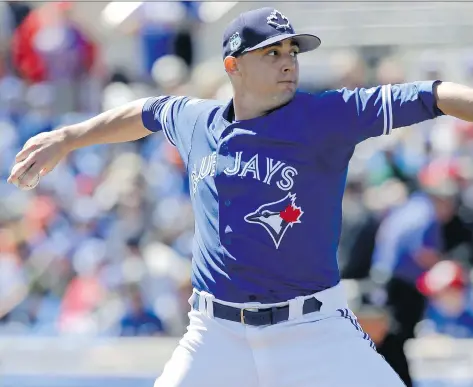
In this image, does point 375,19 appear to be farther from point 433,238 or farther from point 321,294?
point 321,294

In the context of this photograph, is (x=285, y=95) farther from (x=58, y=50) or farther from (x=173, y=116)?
(x=58, y=50)

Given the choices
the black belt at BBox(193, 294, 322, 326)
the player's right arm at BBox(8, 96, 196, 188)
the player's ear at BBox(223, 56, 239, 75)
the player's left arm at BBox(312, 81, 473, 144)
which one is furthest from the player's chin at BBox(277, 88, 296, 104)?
the black belt at BBox(193, 294, 322, 326)

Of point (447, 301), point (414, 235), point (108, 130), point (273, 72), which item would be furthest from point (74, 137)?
point (447, 301)

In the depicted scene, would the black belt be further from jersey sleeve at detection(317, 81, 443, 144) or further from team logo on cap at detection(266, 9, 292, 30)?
team logo on cap at detection(266, 9, 292, 30)

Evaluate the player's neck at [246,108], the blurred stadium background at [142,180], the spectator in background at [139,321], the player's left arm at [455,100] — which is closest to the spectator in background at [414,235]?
the blurred stadium background at [142,180]

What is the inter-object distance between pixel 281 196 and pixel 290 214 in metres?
0.07

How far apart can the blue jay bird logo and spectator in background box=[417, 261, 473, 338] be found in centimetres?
332

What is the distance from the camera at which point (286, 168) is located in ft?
11.8

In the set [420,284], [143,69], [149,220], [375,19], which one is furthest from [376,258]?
[143,69]

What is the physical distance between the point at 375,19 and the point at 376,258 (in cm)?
243

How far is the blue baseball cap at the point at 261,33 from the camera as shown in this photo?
3.68 metres

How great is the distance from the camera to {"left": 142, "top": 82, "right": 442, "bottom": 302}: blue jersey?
11.6ft

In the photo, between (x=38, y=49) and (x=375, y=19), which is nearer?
(x=375, y=19)

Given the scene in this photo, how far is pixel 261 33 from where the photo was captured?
3705 millimetres
